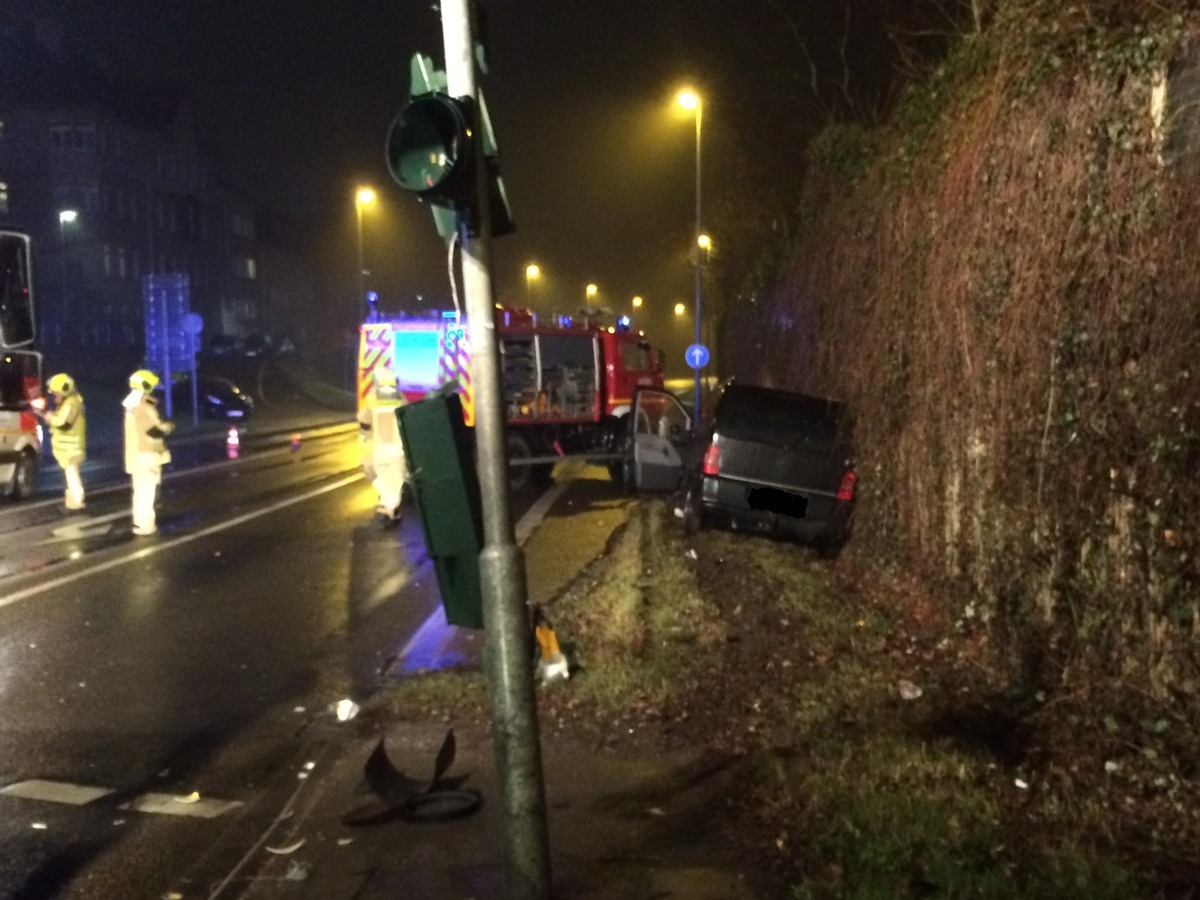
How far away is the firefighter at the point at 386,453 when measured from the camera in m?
14.0

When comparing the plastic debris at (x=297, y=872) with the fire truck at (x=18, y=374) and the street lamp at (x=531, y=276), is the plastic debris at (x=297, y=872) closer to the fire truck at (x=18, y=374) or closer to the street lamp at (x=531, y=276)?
the fire truck at (x=18, y=374)

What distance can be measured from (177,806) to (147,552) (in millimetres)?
7364

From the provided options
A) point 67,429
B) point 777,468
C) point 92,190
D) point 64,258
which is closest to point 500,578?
point 777,468

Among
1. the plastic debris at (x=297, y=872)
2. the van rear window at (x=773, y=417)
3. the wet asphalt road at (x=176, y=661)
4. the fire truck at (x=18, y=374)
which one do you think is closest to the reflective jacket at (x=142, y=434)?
the wet asphalt road at (x=176, y=661)

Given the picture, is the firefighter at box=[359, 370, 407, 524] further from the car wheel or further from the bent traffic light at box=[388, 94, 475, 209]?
the bent traffic light at box=[388, 94, 475, 209]

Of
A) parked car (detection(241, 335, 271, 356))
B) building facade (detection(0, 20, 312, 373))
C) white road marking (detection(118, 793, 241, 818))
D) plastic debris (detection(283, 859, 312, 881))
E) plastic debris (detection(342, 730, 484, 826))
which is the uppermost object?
building facade (detection(0, 20, 312, 373))

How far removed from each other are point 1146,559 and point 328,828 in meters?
3.78

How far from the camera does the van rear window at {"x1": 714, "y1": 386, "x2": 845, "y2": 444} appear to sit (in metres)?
11.5

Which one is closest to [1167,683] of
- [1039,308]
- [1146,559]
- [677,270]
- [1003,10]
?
[1146,559]

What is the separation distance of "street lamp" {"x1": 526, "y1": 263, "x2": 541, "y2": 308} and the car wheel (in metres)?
42.1

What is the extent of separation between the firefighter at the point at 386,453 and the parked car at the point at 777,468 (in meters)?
3.66

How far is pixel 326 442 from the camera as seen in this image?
104 ft

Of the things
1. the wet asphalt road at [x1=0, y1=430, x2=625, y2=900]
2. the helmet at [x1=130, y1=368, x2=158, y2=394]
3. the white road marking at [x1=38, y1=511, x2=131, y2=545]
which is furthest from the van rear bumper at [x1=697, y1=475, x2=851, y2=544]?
the white road marking at [x1=38, y1=511, x2=131, y2=545]

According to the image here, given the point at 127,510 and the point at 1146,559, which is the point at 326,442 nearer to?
the point at 127,510
